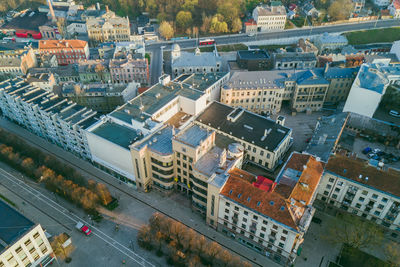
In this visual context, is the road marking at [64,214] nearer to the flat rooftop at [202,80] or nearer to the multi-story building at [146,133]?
the multi-story building at [146,133]

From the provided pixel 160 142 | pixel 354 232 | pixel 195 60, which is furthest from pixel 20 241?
pixel 195 60

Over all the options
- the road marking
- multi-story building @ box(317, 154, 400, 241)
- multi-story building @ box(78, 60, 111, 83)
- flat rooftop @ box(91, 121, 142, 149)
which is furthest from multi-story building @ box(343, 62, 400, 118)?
multi-story building @ box(78, 60, 111, 83)

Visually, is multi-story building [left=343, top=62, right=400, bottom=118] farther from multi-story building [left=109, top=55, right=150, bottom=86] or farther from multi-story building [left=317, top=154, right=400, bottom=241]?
multi-story building [left=109, top=55, right=150, bottom=86]

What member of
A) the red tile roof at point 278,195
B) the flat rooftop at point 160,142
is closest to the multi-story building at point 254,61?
the flat rooftop at point 160,142

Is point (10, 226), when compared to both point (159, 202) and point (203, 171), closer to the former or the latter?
A: point (159, 202)

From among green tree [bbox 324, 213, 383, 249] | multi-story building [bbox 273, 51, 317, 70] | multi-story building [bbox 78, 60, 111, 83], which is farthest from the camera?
multi-story building [bbox 273, 51, 317, 70]

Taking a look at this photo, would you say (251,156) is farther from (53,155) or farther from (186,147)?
(53,155)
